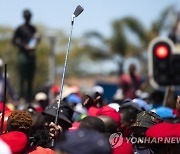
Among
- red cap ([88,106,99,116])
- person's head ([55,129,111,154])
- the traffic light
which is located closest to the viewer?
person's head ([55,129,111,154])

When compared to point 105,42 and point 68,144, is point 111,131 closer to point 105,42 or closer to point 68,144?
point 68,144

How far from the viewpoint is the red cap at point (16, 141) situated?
5.06m

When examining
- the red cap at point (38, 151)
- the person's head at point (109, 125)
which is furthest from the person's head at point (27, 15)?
the red cap at point (38, 151)

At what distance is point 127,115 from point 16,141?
2290 millimetres

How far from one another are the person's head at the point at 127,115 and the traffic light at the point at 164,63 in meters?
3.92

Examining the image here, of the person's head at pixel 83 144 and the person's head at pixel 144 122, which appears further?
the person's head at pixel 144 122

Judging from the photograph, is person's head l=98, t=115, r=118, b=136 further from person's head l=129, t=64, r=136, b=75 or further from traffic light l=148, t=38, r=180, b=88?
person's head l=129, t=64, r=136, b=75

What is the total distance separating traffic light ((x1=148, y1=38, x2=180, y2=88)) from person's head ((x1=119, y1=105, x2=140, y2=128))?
3.92 m

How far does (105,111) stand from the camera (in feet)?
22.6

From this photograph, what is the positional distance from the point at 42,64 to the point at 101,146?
152 ft

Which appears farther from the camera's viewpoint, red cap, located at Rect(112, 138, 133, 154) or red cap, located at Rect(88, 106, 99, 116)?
red cap, located at Rect(88, 106, 99, 116)

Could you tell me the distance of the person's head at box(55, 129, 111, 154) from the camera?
380 cm

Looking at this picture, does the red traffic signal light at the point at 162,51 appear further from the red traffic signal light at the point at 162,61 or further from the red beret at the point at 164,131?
the red beret at the point at 164,131

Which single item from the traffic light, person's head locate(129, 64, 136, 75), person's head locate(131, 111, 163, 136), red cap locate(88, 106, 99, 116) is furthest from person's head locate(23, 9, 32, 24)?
person's head locate(131, 111, 163, 136)
